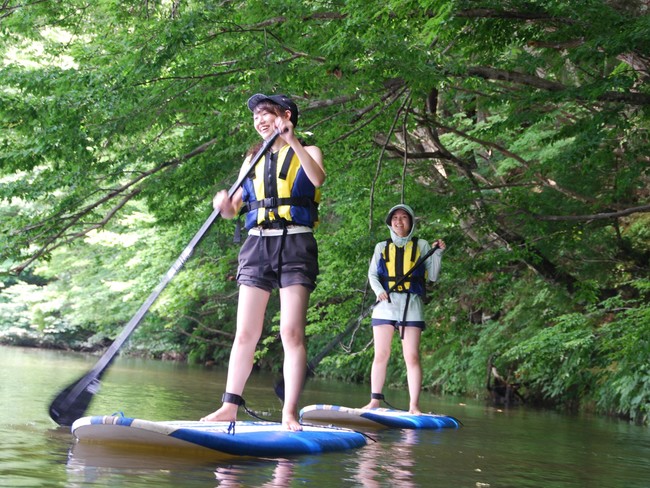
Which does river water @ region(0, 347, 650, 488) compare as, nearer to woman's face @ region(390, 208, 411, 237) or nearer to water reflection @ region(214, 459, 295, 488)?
water reflection @ region(214, 459, 295, 488)

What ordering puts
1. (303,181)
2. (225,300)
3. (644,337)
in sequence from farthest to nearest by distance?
(225,300), (644,337), (303,181)

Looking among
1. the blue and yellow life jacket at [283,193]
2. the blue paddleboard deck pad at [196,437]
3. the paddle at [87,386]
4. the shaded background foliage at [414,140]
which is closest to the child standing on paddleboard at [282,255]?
the blue and yellow life jacket at [283,193]

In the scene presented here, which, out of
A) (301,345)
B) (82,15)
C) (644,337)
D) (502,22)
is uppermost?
(82,15)

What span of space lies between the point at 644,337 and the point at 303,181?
17.1 feet

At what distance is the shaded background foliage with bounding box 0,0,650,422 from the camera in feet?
27.0

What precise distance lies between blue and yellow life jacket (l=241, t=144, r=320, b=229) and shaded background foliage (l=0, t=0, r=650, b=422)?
73.9 inches

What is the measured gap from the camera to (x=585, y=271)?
44.3 feet

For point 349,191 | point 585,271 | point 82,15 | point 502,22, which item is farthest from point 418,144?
point 502,22

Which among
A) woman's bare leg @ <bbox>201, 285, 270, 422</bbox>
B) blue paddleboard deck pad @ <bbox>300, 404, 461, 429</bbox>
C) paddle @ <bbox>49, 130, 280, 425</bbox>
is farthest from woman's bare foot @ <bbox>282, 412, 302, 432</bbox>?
blue paddleboard deck pad @ <bbox>300, 404, 461, 429</bbox>

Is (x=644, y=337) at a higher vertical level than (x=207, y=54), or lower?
lower

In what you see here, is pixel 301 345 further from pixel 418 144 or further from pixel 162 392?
pixel 418 144

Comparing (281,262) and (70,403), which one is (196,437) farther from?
(281,262)

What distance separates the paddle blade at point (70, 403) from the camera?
5023mm

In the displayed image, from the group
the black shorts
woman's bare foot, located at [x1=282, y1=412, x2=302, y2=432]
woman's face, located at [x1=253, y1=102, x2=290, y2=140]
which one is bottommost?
woman's bare foot, located at [x1=282, y1=412, x2=302, y2=432]
